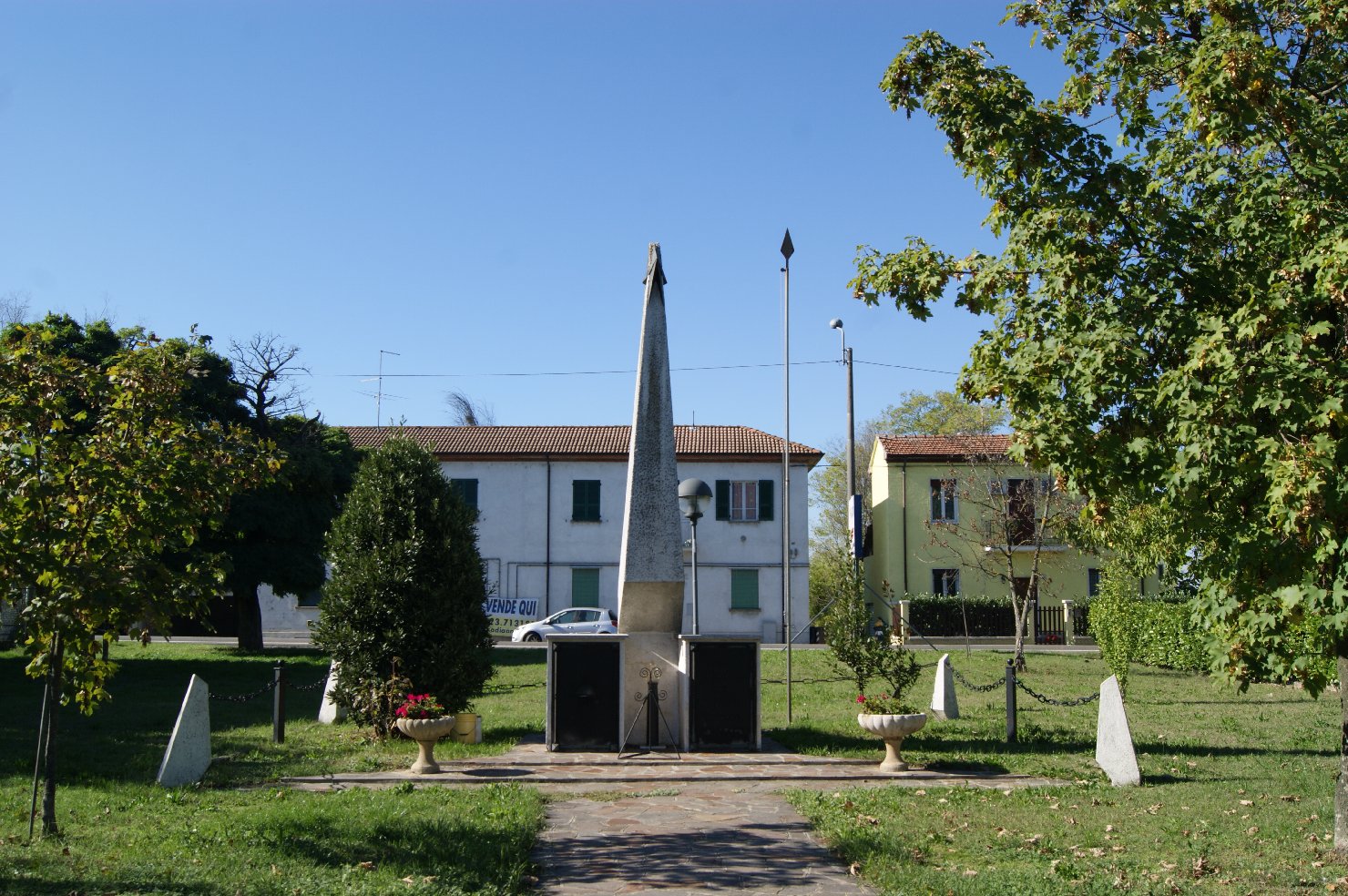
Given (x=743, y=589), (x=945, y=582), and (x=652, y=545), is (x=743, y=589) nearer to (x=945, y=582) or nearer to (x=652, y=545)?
(x=945, y=582)

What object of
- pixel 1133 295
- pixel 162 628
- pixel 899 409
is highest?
pixel 899 409

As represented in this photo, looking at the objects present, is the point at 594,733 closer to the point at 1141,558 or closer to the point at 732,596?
the point at 1141,558

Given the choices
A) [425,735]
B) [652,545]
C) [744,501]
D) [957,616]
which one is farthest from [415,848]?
[957,616]

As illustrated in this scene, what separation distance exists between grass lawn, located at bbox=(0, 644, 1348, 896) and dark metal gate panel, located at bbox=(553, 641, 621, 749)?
91 centimetres

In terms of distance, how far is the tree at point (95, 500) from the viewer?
7223 mm

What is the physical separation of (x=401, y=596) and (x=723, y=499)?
87.5 ft

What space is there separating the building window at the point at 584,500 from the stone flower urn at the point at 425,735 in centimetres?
2811

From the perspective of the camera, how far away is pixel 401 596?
1280 cm

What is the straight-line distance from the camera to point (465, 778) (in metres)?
10.5

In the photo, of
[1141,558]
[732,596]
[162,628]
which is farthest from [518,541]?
[162,628]

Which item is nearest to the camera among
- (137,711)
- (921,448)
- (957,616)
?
(137,711)

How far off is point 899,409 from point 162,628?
1981 inches

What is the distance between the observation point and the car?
3312 centimetres

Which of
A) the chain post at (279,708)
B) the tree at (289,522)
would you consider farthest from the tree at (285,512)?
the chain post at (279,708)
